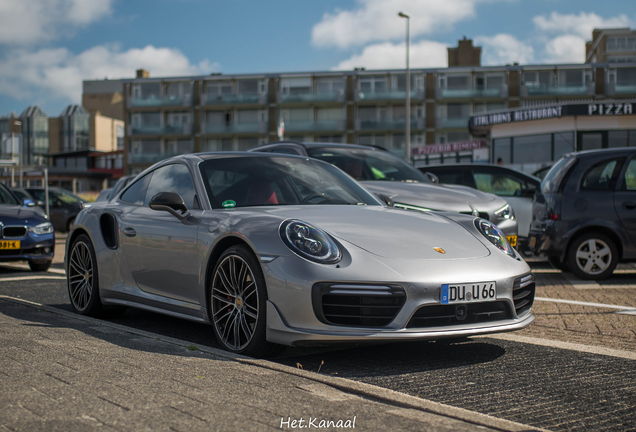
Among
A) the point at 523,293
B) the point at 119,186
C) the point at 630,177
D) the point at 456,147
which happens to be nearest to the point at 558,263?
the point at 630,177

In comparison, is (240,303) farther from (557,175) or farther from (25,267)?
(25,267)

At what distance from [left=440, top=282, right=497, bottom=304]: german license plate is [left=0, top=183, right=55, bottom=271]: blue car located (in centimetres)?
788

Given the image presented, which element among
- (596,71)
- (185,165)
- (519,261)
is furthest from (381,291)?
(596,71)

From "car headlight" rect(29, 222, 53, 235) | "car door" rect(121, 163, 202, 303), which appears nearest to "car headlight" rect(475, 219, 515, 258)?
"car door" rect(121, 163, 202, 303)

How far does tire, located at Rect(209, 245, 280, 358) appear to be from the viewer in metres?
3.93

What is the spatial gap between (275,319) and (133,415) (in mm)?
1227

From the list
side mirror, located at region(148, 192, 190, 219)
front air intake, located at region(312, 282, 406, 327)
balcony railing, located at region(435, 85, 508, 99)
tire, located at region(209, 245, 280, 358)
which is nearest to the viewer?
front air intake, located at region(312, 282, 406, 327)

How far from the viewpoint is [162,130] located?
230ft

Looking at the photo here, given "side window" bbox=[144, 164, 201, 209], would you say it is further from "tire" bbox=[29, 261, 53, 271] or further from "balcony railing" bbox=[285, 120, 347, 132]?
"balcony railing" bbox=[285, 120, 347, 132]

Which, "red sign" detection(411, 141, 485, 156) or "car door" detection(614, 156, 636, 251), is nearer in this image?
"car door" detection(614, 156, 636, 251)

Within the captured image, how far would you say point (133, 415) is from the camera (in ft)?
8.92

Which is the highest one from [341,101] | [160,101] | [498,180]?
[160,101]

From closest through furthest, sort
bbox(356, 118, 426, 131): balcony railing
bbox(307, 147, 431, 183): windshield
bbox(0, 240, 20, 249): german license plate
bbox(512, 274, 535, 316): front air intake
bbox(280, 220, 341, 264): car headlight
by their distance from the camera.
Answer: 1. bbox(280, 220, 341, 264): car headlight
2. bbox(512, 274, 535, 316): front air intake
3. bbox(307, 147, 431, 183): windshield
4. bbox(0, 240, 20, 249): german license plate
5. bbox(356, 118, 426, 131): balcony railing

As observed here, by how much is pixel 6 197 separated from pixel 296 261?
8.62 meters
